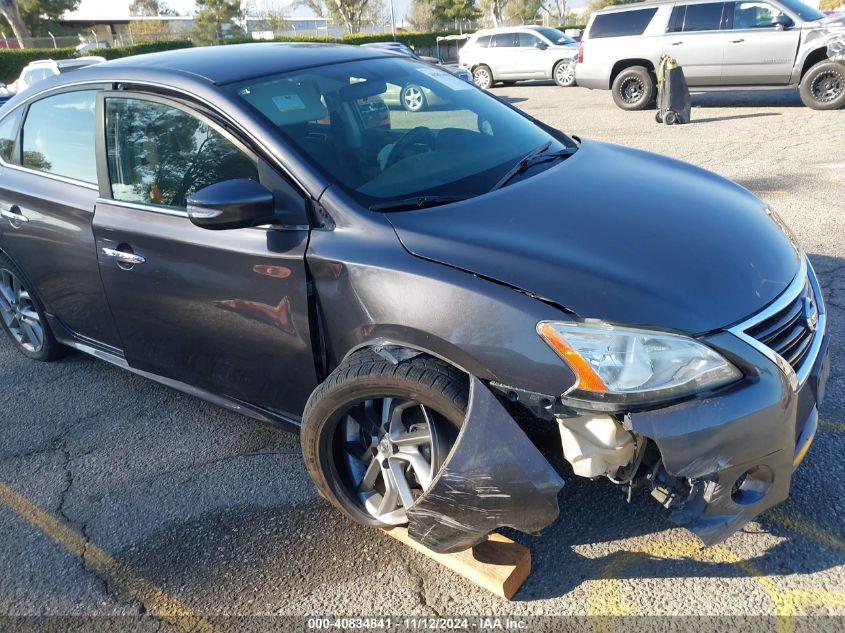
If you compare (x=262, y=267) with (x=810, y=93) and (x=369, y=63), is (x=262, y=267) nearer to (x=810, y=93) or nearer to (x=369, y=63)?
(x=369, y=63)

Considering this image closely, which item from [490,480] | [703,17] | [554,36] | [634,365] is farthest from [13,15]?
[634,365]

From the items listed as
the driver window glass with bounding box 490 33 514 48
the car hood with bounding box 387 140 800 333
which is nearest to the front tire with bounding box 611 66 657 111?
the driver window glass with bounding box 490 33 514 48

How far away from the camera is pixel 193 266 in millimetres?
2797

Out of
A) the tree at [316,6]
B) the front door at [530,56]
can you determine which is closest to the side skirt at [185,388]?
the front door at [530,56]

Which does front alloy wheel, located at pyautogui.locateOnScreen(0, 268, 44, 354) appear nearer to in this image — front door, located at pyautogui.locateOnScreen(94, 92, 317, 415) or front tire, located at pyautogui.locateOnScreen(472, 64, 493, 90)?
front door, located at pyautogui.locateOnScreen(94, 92, 317, 415)

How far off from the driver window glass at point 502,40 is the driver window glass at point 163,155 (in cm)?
1685

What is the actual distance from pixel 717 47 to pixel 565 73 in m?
6.78

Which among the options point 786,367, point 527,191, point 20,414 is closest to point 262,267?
point 527,191

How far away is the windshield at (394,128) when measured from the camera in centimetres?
267

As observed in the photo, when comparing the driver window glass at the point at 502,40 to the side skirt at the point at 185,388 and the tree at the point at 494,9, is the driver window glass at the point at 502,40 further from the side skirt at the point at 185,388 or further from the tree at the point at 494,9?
the tree at the point at 494,9

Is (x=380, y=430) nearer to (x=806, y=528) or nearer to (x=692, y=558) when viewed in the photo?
(x=692, y=558)

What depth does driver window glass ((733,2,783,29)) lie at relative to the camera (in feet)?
36.4

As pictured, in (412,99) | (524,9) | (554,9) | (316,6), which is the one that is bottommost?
(412,99)

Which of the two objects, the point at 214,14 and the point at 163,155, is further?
the point at 214,14
